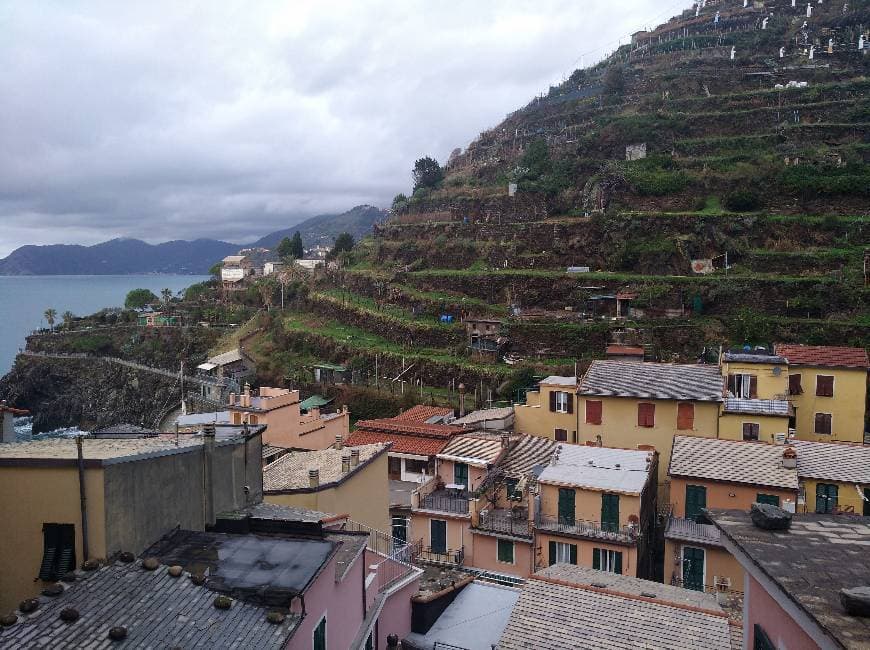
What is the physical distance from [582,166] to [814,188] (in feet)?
53.9

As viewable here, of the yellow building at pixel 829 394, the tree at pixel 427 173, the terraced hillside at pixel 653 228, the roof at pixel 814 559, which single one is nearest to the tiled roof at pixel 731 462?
the yellow building at pixel 829 394

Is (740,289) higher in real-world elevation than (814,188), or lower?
lower

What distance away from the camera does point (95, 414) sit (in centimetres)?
6309

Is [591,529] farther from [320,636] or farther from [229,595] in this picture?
[229,595]

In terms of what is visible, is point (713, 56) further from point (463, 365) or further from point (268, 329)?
point (268, 329)

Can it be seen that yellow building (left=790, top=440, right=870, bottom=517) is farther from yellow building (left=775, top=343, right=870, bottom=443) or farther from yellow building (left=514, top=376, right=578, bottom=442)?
yellow building (left=514, top=376, right=578, bottom=442)

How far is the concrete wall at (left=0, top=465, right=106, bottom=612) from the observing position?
7.20 meters

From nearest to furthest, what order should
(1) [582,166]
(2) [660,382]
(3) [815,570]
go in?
(3) [815,570]
(2) [660,382]
(1) [582,166]

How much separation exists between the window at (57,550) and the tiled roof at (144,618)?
78 cm

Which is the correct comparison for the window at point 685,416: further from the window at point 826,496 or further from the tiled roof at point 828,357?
the window at point 826,496

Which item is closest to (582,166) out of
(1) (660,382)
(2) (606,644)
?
(1) (660,382)

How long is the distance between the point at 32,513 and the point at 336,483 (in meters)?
7.41

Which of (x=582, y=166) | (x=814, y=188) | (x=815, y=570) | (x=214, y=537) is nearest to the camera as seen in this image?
(x=815, y=570)

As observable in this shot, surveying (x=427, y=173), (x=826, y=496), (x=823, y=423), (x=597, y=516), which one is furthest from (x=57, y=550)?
(x=427, y=173)
